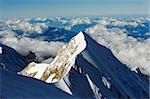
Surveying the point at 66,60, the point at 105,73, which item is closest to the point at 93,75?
the point at 105,73

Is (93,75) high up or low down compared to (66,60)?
down

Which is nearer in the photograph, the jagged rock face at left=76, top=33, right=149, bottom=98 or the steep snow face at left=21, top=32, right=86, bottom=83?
the jagged rock face at left=76, top=33, right=149, bottom=98

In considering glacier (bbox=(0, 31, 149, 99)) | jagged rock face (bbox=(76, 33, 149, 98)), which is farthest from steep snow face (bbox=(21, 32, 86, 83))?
jagged rock face (bbox=(76, 33, 149, 98))

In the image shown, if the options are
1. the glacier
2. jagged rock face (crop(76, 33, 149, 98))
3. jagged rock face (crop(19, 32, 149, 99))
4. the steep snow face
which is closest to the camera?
the glacier

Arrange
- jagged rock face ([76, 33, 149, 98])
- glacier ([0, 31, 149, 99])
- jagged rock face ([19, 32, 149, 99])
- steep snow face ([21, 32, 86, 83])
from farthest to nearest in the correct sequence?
steep snow face ([21, 32, 86, 83]) → jagged rock face ([76, 33, 149, 98]) → jagged rock face ([19, 32, 149, 99]) → glacier ([0, 31, 149, 99])

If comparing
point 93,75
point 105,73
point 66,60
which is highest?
point 66,60

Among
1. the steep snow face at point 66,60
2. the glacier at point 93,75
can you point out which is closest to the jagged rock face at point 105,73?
the glacier at point 93,75

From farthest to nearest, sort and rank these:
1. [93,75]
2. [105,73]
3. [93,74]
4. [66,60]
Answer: [66,60] < [105,73] < [93,74] < [93,75]

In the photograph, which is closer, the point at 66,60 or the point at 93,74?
the point at 93,74

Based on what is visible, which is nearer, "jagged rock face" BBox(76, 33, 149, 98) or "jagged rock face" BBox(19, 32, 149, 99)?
"jagged rock face" BBox(19, 32, 149, 99)

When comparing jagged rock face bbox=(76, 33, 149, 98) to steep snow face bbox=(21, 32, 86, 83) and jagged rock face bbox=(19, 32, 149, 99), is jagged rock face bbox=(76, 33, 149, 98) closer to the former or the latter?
jagged rock face bbox=(19, 32, 149, 99)

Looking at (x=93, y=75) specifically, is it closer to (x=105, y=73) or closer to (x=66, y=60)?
(x=105, y=73)
